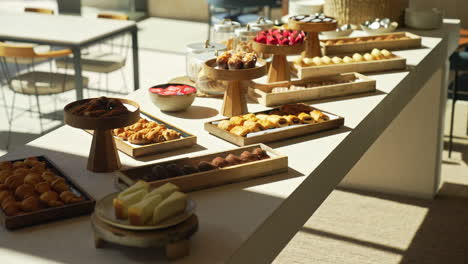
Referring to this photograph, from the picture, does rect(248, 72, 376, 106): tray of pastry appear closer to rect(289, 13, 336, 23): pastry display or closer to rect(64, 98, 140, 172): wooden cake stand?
rect(289, 13, 336, 23): pastry display

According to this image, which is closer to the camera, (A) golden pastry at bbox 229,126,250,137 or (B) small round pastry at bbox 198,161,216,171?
(B) small round pastry at bbox 198,161,216,171

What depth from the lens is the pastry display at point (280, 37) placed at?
2627 millimetres

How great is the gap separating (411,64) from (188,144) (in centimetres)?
141

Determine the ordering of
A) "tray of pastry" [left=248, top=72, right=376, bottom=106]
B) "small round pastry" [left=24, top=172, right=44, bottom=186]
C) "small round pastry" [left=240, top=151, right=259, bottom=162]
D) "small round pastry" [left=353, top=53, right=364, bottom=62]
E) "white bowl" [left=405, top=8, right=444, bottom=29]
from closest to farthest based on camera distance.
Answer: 1. "small round pastry" [left=24, top=172, right=44, bottom=186]
2. "small round pastry" [left=240, top=151, right=259, bottom=162]
3. "tray of pastry" [left=248, top=72, right=376, bottom=106]
4. "small round pastry" [left=353, top=53, right=364, bottom=62]
5. "white bowl" [left=405, top=8, right=444, bottom=29]

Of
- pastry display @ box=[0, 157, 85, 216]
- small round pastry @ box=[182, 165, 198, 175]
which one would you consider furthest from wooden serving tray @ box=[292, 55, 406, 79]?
pastry display @ box=[0, 157, 85, 216]

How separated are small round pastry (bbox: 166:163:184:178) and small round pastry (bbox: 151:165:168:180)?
0.5 inches

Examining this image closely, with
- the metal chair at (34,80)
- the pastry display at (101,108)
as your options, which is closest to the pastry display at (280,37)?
the pastry display at (101,108)

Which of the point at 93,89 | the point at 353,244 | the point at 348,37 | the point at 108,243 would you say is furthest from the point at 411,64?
the point at 93,89

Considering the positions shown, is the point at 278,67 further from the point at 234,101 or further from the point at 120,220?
the point at 120,220

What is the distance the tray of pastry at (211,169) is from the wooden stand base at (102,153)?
0.44 feet

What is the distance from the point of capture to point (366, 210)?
12.5 ft

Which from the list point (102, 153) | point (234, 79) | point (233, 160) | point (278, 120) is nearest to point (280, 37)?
point (234, 79)

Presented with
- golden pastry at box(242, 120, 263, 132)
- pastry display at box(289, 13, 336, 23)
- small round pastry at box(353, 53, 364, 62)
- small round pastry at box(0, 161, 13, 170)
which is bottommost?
small round pastry at box(0, 161, 13, 170)

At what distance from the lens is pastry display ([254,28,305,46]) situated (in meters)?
2.63
